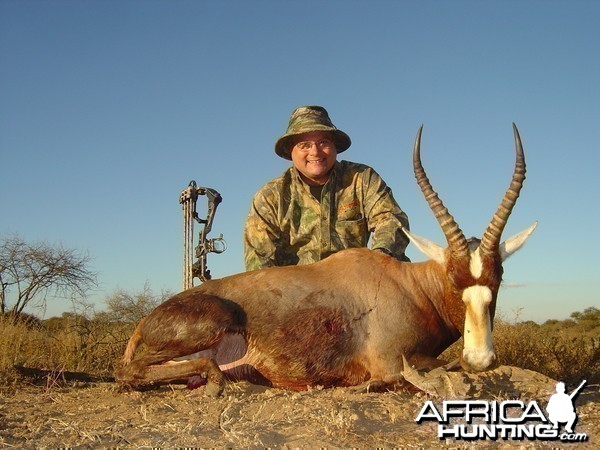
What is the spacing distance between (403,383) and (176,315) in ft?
5.75

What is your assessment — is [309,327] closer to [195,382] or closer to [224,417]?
[195,382]

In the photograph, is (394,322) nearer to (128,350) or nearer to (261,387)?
(261,387)

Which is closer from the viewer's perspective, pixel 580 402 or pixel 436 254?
pixel 580 402

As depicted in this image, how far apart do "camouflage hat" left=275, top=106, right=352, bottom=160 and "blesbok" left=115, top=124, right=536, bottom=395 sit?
2113 mm

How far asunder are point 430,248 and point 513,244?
0.62m

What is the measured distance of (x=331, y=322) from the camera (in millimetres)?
4398

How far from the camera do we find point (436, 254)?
15.1ft

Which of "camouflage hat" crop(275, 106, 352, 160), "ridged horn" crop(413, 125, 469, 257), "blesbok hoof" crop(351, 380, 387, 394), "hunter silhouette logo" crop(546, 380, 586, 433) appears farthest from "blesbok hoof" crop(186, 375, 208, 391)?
"camouflage hat" crop(275, 106, 352, 160)

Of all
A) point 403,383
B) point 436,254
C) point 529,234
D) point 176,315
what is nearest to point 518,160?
point 529,234

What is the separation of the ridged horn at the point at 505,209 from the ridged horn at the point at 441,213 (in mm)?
152

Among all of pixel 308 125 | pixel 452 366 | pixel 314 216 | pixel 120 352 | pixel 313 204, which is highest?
pixel 308 125

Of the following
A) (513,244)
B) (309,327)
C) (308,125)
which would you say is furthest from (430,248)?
(308,125)

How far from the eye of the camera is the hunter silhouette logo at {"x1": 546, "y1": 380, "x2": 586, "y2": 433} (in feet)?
10.6

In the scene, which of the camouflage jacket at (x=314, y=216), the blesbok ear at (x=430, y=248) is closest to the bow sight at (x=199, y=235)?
the camouflage jacket at (x=314, y=216)
